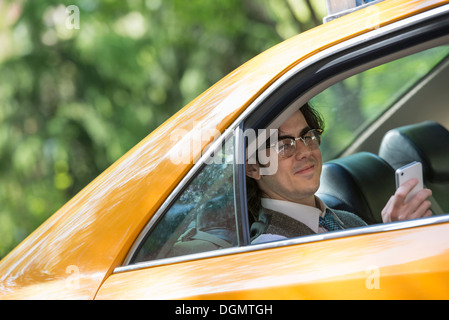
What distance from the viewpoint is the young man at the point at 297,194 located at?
1.90 m

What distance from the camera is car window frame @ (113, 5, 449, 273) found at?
150cm

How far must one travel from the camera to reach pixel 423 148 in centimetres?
310

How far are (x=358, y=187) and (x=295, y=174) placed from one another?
83 centimetres

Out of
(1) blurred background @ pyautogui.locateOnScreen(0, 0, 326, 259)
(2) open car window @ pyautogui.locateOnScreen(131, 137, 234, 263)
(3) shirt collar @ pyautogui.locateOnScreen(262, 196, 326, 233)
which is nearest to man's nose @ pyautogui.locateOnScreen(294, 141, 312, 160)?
(3) shirt collar @ pyautogui.locateOnScreen(262, 196, 326, 233)

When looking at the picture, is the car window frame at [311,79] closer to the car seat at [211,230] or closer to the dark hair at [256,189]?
the car seat at [211,230]

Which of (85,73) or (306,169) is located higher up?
(85,73)

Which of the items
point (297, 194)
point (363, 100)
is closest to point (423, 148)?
point (363, 100)

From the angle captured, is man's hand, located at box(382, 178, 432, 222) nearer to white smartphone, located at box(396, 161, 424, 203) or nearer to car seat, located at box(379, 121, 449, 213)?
white smartphone, located at box(396, 161, 424, 203)

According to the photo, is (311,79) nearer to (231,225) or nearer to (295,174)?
(231,225)

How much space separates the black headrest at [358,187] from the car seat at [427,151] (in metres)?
0.16

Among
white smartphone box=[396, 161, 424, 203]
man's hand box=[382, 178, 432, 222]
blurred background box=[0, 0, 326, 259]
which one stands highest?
blurred background box=[0, 0, 326, 259]

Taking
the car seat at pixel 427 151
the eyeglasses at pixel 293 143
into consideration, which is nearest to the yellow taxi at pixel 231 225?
the eyeglasses at pixel 293 143

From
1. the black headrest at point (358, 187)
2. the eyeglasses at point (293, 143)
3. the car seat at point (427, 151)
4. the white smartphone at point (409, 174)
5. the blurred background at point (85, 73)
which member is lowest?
the white smartphone at point (409, 174)

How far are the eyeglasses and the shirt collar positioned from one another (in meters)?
0.15
